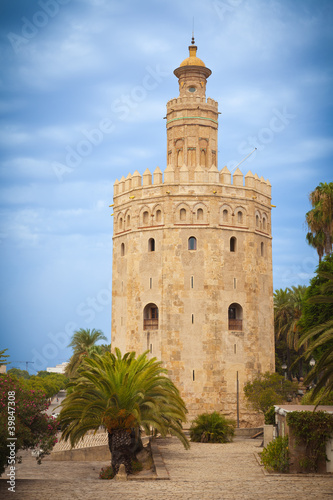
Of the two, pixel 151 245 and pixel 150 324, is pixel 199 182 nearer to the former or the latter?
pixel 151 245

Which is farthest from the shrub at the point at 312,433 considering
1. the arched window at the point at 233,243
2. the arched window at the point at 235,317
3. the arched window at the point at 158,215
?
the arched window at the point at 158,215

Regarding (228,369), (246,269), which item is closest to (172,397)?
(228,369)

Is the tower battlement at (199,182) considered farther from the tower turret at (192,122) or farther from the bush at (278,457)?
the bush at (278,457)

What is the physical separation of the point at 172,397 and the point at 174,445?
24.4ft

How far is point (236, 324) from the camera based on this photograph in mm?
38094

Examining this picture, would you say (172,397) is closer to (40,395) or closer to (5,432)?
(40,395)

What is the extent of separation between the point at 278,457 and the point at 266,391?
51.4ft

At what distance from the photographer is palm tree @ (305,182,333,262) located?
32938 mm

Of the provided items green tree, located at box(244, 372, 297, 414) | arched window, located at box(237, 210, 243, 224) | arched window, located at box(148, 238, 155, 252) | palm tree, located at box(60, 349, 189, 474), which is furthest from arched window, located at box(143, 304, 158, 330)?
palm tree, located at box(60, 349, 189, 474)

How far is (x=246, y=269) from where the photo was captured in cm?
3866

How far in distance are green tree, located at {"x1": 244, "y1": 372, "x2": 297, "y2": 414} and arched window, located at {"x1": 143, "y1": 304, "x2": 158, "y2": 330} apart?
6.53m

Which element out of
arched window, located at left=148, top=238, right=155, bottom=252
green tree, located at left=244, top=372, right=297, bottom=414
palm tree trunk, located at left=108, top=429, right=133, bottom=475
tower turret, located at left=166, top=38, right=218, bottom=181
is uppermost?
tower turret, located at left=166, top=38, right=218, bottom=181

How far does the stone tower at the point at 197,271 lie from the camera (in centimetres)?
3688

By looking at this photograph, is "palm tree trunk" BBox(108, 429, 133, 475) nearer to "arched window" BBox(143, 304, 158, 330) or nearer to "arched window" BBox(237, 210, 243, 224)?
"arched window" BBox(143, 304, 158, 330)
